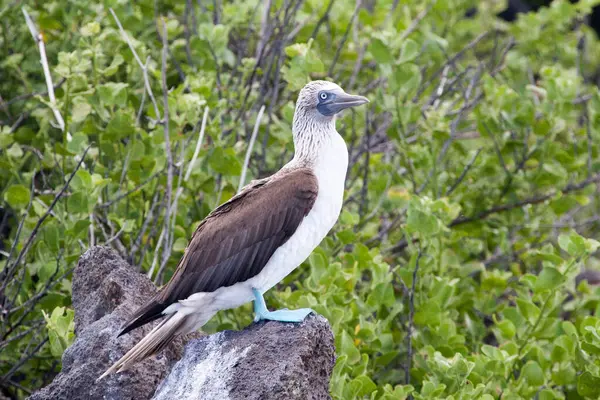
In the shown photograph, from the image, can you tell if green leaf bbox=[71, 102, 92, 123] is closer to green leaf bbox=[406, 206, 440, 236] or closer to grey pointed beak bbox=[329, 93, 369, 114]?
grey pointed beak bbox=[329, 93, 369, 114]

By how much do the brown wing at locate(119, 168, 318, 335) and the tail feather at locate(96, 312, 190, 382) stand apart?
0.16 metres

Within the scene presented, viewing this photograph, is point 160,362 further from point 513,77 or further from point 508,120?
point 513,77

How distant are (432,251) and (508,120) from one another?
5.16 feet

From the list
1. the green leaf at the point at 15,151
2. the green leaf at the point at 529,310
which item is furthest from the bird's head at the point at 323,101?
the green leaf at the point at 15,151

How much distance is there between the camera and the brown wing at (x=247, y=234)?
186 inches

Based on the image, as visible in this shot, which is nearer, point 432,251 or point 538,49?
point 432,251

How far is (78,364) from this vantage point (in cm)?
456

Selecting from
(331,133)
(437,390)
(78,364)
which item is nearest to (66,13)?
(331,133)

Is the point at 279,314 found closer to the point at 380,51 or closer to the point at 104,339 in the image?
→ the point at 104,339

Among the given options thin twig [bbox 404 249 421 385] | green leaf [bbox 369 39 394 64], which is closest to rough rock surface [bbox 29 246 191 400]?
thin twig [bbox 404 249 421 385]

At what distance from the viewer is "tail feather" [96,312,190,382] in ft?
14.2

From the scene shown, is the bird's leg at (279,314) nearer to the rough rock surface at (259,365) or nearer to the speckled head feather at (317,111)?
the rough rock surface at (259,365)

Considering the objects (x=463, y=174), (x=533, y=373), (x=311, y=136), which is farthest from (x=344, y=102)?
(x=463, y=174)

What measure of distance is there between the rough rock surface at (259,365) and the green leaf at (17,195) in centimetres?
194
